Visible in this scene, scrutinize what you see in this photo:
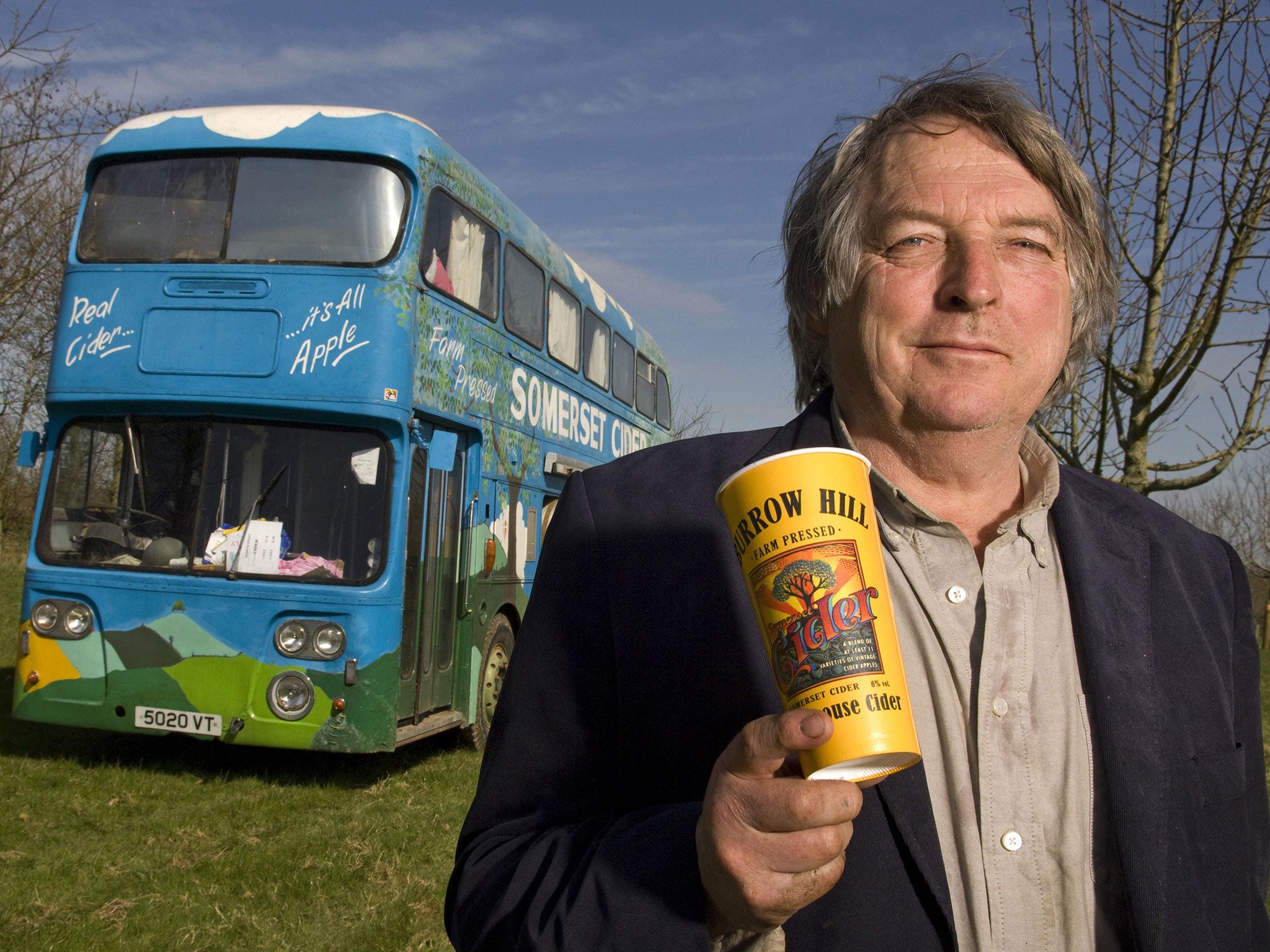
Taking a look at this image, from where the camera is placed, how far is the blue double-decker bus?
259 inches

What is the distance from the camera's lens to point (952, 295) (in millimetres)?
1859

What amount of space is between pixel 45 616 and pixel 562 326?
16.5 feet

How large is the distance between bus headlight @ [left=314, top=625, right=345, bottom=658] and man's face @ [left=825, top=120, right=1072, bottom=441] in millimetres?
5217

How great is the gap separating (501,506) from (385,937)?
14.4 feet

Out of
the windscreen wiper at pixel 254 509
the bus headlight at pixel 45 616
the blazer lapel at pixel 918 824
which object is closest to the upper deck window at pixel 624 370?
the windscreen wiper at pixel 254 509

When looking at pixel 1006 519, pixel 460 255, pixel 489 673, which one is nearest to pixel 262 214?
pixel 460 255

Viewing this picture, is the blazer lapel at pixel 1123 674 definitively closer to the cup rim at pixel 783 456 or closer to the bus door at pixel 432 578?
the cup rim at pixel 783 456

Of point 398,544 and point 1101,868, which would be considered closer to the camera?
point 1101,868

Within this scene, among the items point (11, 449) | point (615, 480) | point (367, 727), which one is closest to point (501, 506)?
point (367, 727)

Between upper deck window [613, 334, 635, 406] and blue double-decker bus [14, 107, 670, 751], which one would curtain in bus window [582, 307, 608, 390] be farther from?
blue double-decker bus [14, 107, 670, 751]

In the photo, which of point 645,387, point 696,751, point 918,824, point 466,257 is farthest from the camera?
point 645,387

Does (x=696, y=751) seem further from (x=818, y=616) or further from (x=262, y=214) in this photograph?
(x=262, y=214)

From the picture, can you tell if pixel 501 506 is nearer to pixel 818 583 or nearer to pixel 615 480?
pixel 615 480

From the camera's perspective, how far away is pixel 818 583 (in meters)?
1.31
